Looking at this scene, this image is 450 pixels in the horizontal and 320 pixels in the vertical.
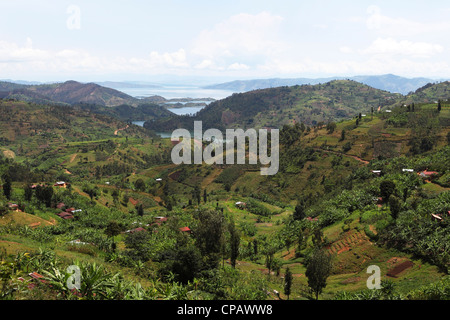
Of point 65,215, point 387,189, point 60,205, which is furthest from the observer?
point 60,205

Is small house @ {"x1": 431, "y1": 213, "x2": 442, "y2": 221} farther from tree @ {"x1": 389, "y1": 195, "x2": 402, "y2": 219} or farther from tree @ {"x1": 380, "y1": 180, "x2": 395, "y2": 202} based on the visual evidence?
tree @ {"x1": 380, "y1": 180, "x2": 395, "y2": 202}

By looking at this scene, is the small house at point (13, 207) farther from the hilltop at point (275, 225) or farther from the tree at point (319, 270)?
the tree at point (319, 270)

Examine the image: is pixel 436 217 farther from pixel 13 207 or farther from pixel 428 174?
pixel 13 207

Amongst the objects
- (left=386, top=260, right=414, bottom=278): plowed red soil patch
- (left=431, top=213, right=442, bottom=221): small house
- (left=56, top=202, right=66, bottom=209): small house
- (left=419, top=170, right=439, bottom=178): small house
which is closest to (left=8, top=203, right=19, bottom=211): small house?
(left=56, top=202, right=66, bottom=209): small house

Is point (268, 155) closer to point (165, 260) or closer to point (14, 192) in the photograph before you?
point (14, 192)

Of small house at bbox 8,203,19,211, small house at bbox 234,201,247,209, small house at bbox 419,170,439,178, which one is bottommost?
small house at bbox 234,201,247,209

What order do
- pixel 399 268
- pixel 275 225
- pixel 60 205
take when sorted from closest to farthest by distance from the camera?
1. pixel 399 268
2. pixel 60 205
3. pixel 275 225

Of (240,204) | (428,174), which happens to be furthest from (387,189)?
(240,204)

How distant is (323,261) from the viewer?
20422mm

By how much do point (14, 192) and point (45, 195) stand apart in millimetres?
6503

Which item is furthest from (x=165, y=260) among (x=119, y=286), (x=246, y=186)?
(x=246, y=186)

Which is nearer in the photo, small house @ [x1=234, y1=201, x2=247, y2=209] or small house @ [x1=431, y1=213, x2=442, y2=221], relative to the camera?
small house @ [x1=431, y1=213, x2=442, y2=221]

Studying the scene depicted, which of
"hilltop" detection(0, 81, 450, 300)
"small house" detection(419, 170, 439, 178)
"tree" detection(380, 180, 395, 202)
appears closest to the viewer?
"hilltop" detection(0, 81, 450, 300)

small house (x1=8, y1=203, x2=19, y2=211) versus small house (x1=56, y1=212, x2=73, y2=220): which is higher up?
small house (x1=8, y1=203, x2=19, y2=211)
